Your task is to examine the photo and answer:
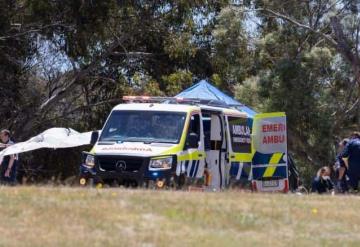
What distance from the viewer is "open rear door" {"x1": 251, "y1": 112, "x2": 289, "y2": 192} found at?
19.3 m

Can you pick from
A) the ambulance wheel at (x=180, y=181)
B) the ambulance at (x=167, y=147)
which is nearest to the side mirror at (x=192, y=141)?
the ambulance at (x=167, y=147)

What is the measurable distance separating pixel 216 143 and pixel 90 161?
337 centimetres

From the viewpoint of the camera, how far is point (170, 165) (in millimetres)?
16016

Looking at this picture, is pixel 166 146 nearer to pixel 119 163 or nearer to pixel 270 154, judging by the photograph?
pixel 119 163

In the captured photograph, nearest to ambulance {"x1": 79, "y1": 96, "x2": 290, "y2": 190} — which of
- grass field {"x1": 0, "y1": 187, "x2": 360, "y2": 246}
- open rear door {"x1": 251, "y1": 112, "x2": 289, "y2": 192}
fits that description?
open rear door {"x1": 251, "y1": 112, "x2": 289, "y2": 192}

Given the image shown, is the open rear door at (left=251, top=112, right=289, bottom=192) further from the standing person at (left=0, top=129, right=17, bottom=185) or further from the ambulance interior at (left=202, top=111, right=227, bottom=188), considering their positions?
the standing person at (left=0, top=129, right=17, bottom=185)

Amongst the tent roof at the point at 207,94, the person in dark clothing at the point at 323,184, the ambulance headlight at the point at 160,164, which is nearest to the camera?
the ambulance headlight at the point at 160,164

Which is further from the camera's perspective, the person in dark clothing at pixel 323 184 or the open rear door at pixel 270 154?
the person in dark clothing at pixel 323 184

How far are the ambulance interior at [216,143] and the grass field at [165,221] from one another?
607 centimetres

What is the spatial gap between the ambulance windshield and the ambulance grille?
627mm

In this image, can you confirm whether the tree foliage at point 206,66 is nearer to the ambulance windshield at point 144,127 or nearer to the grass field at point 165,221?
the ambulance windshield at point 144,127

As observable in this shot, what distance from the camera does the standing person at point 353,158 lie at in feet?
62.0

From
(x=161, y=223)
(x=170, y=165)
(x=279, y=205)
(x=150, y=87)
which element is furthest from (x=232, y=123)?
(x=150, y=87)

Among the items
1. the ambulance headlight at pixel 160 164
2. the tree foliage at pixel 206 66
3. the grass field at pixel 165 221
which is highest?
the tree foliage at pixel 206 66
